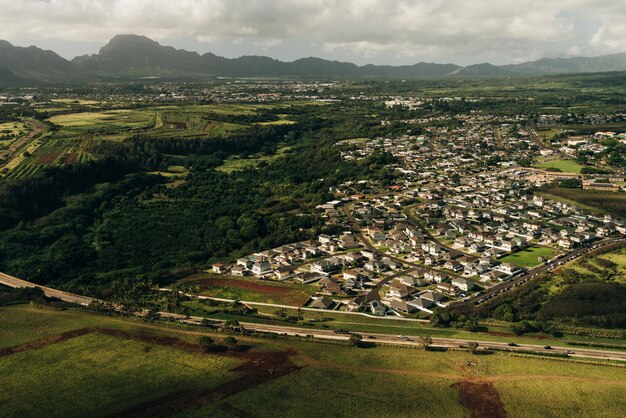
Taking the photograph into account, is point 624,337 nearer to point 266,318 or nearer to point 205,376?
point 266,318

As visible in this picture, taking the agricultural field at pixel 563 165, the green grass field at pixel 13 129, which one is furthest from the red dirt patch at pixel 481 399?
the green grass field at pixel 13 129

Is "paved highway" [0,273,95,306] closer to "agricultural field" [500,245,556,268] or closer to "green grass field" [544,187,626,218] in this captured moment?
"agricultural field" [500,245,556,268]

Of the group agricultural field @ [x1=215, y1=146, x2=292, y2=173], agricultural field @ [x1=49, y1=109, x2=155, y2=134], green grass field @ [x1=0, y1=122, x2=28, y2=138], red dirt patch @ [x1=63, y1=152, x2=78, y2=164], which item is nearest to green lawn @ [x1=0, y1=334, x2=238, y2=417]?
red dirt patch @ [x1=63, y1=152, x2=78, y2=164]

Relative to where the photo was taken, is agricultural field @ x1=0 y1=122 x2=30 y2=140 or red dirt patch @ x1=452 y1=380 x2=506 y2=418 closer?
red dirt patch @ x1=452 y1=380 x2=506 y2=418

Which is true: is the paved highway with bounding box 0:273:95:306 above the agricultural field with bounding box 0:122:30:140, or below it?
below

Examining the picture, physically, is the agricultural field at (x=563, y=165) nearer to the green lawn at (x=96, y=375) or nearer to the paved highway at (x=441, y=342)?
the paved highway at (x=441, y=342)

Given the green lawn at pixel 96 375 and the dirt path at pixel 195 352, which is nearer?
the dirt path at pixel 195 352

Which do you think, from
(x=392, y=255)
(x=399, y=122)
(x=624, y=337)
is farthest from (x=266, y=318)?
(x=399, y=122)
